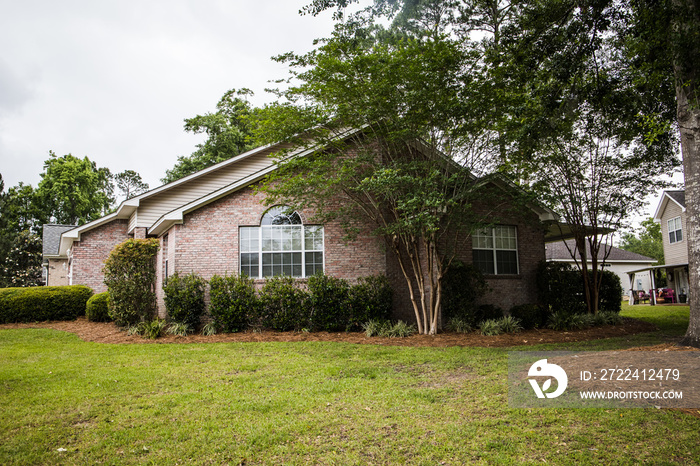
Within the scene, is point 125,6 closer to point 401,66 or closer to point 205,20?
point 205,20

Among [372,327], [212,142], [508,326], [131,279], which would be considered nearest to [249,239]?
[131,279]

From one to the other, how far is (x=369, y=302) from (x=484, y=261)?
455 centimetres

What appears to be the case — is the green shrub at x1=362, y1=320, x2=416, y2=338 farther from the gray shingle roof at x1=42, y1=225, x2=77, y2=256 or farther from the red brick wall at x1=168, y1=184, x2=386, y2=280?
the gray shingle roof at x1=42, y1=225, x2=77, y2=256

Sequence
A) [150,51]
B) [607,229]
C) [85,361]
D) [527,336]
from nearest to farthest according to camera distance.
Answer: [85,361], [527,336], [607,229], [150,51]

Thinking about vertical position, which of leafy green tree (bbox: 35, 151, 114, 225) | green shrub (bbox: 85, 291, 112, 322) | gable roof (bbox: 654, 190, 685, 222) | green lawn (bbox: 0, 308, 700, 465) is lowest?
green lawn (bbox: 0, 308, 700, 465)

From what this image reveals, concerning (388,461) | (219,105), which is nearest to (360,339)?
(388,461)

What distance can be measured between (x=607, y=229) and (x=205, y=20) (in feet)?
45.7

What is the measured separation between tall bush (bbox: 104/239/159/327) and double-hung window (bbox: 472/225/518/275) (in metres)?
10.0

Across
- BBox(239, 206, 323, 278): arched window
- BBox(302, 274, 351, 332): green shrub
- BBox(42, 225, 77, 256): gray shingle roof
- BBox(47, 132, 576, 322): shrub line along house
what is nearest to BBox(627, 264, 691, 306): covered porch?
BBox(47, 132, 576, 322): shrub line along house

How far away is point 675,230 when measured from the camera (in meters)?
27.3

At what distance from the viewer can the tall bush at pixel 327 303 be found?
12445mm

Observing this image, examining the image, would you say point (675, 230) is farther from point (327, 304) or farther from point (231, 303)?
point (231, 303)

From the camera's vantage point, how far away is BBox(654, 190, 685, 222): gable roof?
1019 inches

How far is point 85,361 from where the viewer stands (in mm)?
8672
